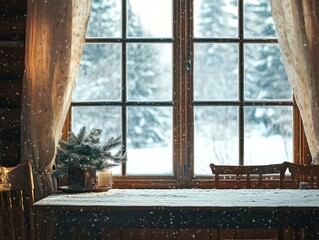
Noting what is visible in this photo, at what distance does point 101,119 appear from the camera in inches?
176

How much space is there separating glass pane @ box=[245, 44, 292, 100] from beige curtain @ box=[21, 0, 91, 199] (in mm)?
1171

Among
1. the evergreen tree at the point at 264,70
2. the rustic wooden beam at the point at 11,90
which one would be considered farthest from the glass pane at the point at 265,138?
the rustic wooden beam at the point at 11,90

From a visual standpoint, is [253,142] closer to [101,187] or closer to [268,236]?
[268,236]

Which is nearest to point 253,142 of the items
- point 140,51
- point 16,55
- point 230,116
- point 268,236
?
point 230,116

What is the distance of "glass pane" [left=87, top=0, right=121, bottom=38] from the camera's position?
4.46 m

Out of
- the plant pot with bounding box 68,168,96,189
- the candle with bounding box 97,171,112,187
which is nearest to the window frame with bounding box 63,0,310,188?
the candle with bounding box 97,171,112,187

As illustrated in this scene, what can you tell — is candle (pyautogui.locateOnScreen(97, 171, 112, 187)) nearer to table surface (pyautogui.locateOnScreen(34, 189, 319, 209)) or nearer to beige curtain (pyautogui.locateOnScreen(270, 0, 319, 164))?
table surface (pyautogui.locateOnScreen(34, 189, 319, 209))

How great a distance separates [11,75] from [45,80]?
0.28 meters

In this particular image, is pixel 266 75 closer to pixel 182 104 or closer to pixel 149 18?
pixel 182 104

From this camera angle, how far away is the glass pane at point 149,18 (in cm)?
446

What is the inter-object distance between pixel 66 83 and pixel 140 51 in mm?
579

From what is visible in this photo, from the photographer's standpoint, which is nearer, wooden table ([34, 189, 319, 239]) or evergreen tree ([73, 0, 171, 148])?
wooden table ([34, 189, 319, 239])

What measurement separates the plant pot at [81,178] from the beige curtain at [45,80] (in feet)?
1.73

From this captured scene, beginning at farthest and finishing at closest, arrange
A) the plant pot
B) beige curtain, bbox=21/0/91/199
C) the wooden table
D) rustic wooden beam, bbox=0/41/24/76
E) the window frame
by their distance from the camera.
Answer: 1. the window frame
2. rustic wooden beam, bbox=0/41/24/76
3. beige curtain, bbox=21/0/91/199
4. the plant pot
5. the wooden table
